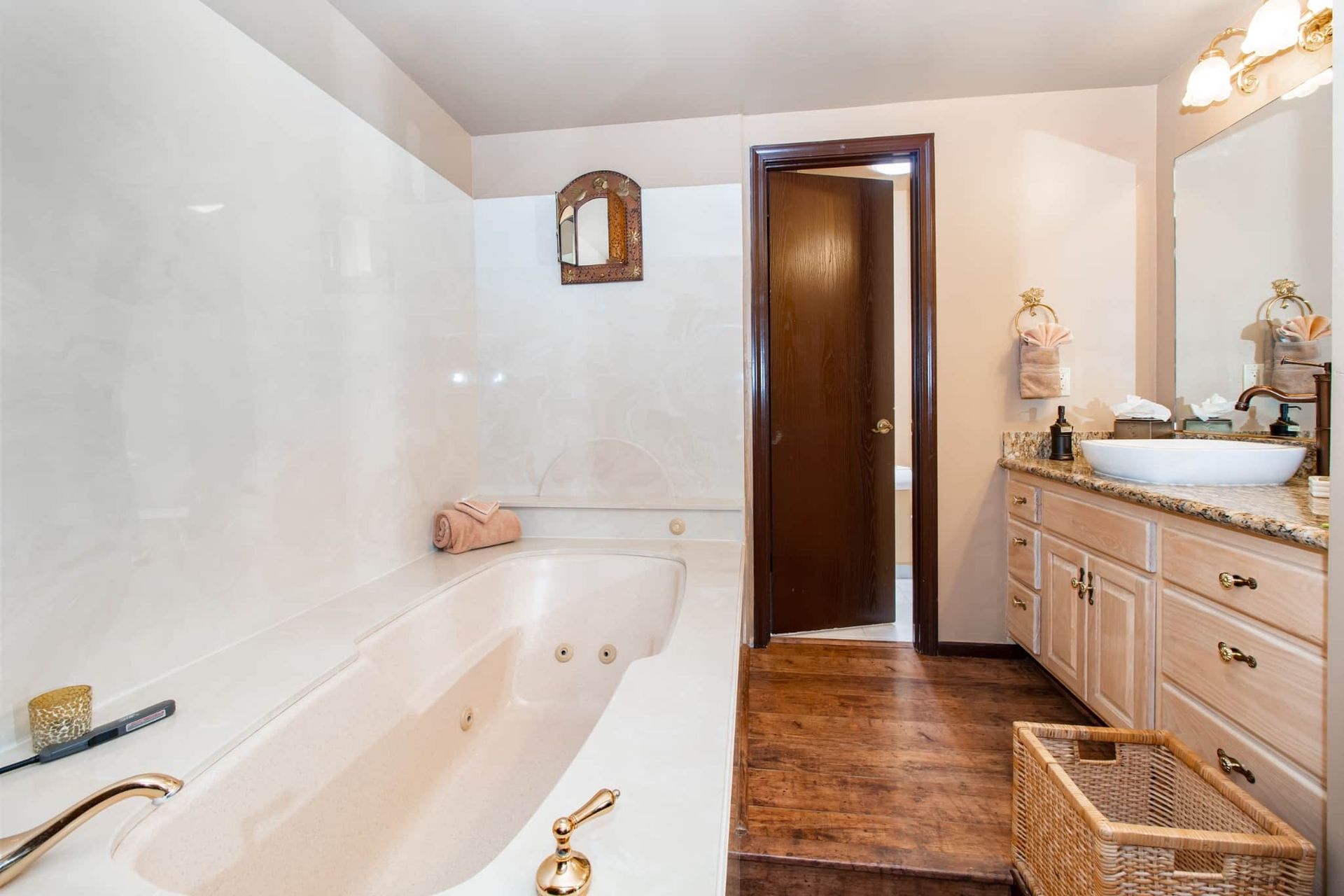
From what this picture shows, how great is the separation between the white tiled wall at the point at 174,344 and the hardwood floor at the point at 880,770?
1168mm

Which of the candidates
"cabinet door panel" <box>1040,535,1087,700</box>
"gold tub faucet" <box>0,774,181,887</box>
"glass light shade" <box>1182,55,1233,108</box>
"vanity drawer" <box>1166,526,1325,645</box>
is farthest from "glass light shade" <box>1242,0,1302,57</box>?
"gold tub faucet" <box>0,774,181,887</box>

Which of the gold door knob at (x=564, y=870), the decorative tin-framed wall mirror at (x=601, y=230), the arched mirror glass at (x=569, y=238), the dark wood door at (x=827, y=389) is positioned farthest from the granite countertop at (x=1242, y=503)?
the arched mirror glass at (x=569, y=238)

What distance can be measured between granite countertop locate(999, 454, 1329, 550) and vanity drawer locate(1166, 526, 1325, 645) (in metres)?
0.05

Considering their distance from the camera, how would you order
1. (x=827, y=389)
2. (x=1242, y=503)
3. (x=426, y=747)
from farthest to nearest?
1. (x=827, y=389)
2. (x=426, y=747)
3. (x=1242, y=503)

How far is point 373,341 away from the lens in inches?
67.6

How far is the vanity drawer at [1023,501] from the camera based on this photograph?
203 cm

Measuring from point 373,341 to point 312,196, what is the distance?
0.41m

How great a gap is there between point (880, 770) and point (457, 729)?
1.17 metres

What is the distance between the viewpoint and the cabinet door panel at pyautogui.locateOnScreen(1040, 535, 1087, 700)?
1.74 meters

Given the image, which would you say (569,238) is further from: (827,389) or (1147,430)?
(1147,430)

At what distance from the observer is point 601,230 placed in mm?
2312

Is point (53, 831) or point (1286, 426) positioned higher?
point (1286, 426)

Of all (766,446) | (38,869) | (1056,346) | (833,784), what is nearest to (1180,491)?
(1056,346)

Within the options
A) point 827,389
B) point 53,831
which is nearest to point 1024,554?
point 827,389
